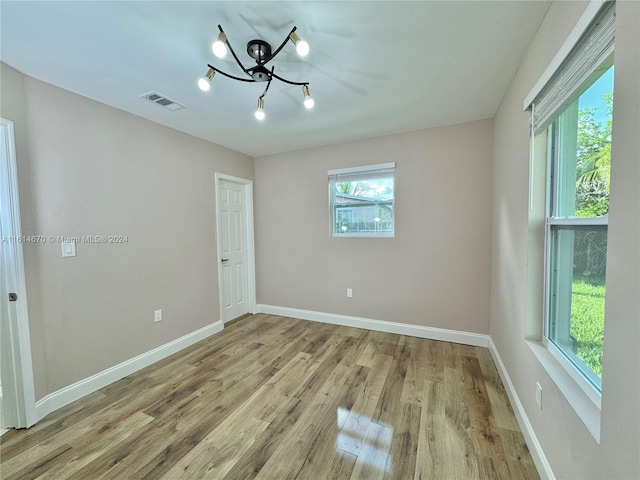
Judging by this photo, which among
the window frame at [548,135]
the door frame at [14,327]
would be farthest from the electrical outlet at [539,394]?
the door frame at [14,327]

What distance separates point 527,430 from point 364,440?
1.01 meters

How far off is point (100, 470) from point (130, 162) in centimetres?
240

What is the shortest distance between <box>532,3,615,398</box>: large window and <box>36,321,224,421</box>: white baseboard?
3325 mm

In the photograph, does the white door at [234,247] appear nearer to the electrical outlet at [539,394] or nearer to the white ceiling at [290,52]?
the white ceiling at [290,52]

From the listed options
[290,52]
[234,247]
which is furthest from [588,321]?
[234,247]

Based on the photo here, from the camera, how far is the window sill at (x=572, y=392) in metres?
0.93

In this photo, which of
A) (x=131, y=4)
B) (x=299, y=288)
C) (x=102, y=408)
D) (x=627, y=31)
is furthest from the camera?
(x=299, y=288)

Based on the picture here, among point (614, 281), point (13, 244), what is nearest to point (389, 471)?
point (614, 281)

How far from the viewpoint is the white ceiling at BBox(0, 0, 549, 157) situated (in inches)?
52.1

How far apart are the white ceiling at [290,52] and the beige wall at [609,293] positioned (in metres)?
0.37

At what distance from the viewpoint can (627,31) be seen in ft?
2.53

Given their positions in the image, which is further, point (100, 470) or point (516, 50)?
point (516, 50)

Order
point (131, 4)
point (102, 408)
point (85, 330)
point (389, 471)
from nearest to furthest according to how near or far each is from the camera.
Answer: point (131, 4), point (389, 471), point (102, 408), point (85, 330)

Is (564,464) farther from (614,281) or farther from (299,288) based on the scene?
(299,288)
